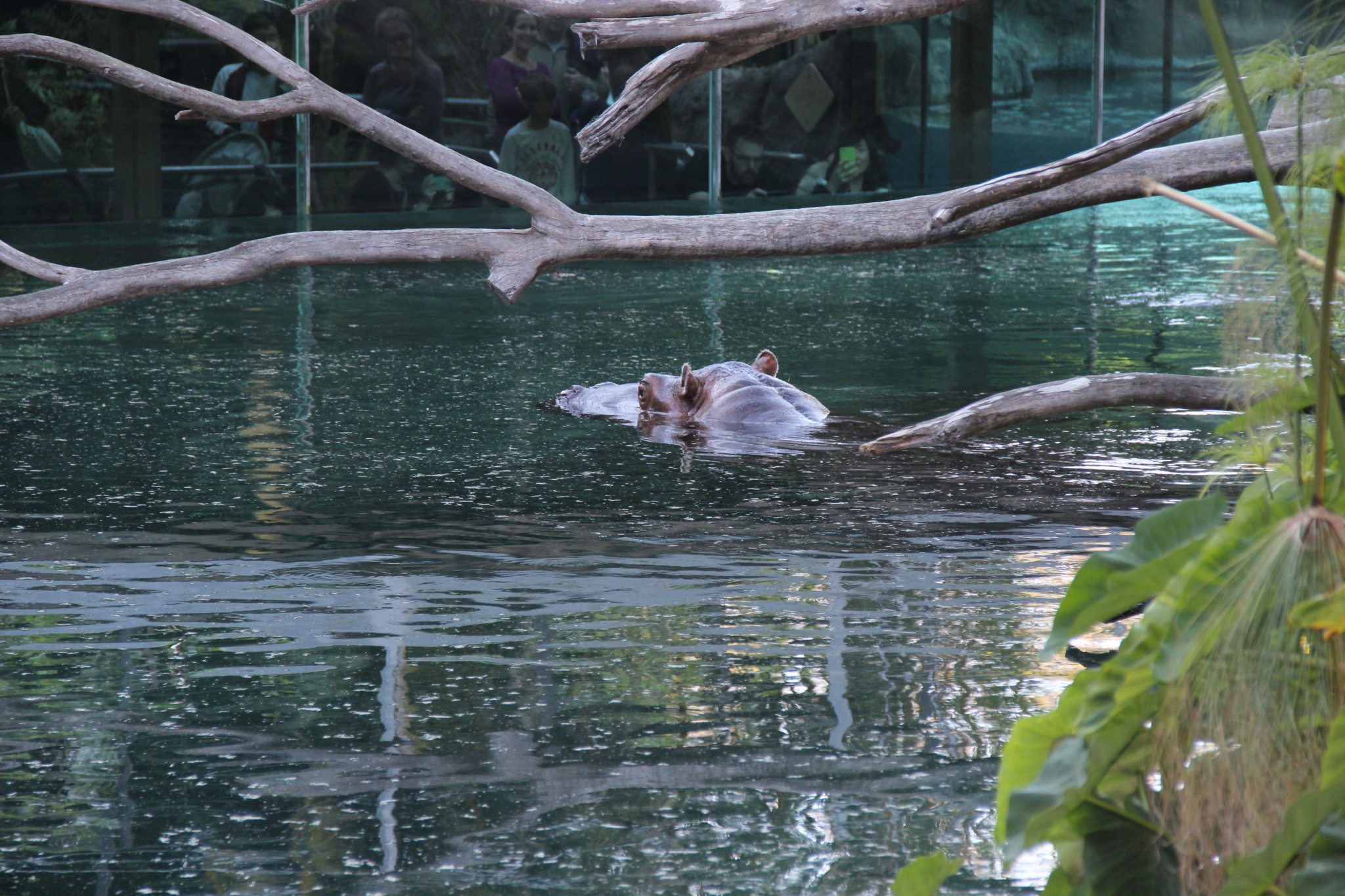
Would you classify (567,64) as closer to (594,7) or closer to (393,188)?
(393,188)

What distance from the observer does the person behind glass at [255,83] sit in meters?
15.6

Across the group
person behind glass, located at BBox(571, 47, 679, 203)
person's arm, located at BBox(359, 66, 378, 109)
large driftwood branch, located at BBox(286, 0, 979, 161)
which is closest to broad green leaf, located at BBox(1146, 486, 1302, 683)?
large driftwood branch, located at BBox(286, 0, 979, 161)

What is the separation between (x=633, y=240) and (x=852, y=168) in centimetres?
1502

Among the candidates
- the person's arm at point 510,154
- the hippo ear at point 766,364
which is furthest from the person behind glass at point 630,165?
the hippo ear at point 766,364

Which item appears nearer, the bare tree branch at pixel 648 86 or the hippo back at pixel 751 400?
the bare tree branch at pixel 648 86

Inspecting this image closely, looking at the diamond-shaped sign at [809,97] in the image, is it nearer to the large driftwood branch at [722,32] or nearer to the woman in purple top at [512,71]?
the woman in purple top at [512,71]

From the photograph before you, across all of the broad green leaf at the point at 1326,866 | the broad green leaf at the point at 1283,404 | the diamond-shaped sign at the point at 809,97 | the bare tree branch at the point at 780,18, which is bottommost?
the broad green leaf at the point at 1326,866

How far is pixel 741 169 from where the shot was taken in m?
18.6

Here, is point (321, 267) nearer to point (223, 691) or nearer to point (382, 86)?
point (382, 86)

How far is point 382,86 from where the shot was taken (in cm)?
1614

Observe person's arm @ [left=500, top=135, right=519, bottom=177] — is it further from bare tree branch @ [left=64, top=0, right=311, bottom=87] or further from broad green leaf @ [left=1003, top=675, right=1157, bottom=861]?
broad green leaf @ [left=1003, top=675, right=1157, bottom=861]

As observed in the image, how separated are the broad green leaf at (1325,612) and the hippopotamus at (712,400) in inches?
205

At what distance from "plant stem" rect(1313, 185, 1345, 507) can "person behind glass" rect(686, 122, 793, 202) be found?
17.0 meters

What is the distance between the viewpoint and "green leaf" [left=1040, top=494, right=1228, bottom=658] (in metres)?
1.60
